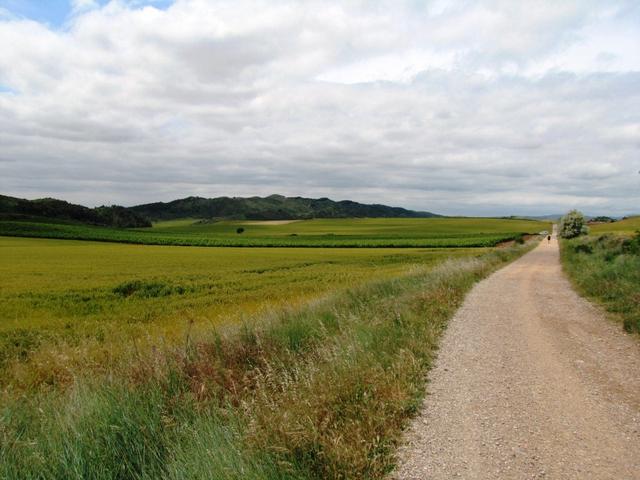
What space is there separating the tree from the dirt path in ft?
245

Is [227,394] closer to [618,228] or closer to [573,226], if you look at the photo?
[573,226]

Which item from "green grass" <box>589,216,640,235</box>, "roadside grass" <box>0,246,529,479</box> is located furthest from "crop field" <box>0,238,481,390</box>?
"green grass" <box>589,216,640,235</box>

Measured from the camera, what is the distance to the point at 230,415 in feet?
17.5

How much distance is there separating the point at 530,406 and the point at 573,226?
81895mm

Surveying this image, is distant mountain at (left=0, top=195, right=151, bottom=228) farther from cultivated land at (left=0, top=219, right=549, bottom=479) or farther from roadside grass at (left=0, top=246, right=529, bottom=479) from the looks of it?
roadside grass at (left=0, top=246, right=529, bottom=479)

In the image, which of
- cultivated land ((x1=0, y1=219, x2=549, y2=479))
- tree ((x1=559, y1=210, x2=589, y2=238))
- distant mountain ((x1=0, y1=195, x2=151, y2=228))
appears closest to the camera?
cultivated land ((x1=0, y1=219, x2=549, y2=479))

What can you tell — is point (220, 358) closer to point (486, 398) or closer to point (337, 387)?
point (337, 387)

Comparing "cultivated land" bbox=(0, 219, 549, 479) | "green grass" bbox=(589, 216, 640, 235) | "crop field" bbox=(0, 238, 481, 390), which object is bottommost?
"crop field" bbox=(0, 238, 481, 390)

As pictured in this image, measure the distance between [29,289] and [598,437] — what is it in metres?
23.6

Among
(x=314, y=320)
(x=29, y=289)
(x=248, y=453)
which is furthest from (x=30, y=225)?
(x=248, y=453)

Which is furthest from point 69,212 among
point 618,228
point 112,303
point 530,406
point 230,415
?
point 530,406

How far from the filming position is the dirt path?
4.32 meters

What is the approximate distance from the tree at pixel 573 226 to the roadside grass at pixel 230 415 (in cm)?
7814

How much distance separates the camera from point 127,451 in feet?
16.9
